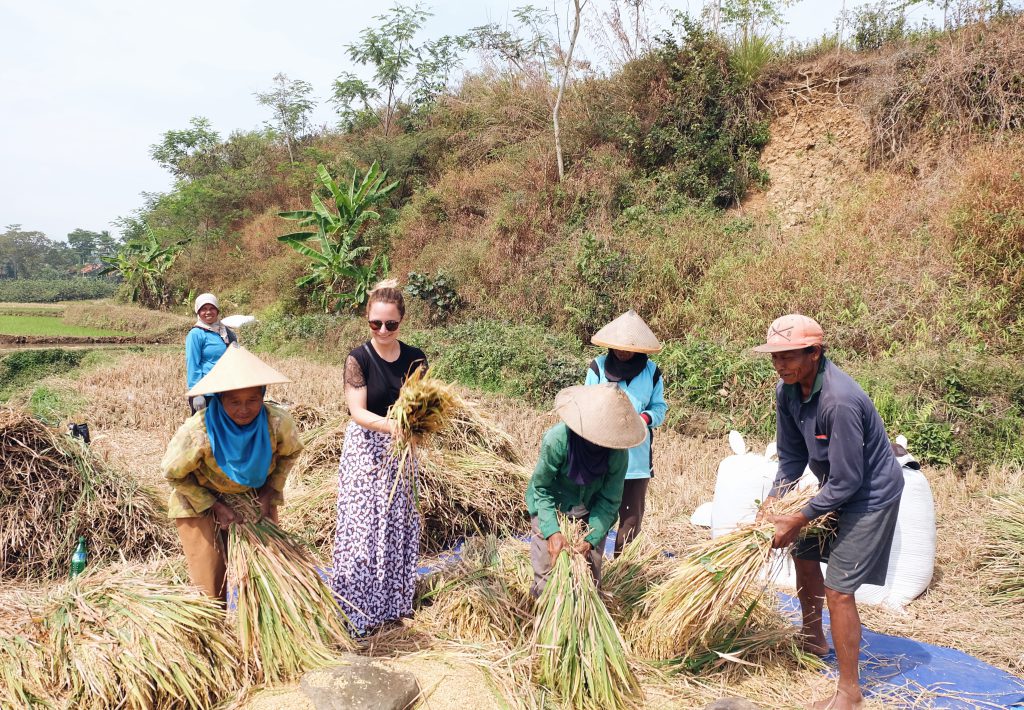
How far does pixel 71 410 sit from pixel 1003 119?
11.9m

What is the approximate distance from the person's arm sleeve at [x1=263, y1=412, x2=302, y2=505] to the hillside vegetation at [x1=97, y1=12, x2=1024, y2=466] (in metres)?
5.12

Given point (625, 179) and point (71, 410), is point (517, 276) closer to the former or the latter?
point (625, 179)

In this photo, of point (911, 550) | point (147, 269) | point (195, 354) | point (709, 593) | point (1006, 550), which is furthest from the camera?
point (147, 269)

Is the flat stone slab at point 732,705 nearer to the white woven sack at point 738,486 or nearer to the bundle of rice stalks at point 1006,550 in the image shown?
the white woven sack at point 738,486

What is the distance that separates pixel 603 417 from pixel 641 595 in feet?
3.61

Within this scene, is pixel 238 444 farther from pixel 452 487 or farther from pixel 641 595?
pixel 452 487

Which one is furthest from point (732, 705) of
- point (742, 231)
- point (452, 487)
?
point (742, 231)

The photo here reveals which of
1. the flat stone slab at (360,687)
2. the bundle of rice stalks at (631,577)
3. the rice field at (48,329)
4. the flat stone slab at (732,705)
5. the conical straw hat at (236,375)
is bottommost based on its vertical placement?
the flat stone slab at (732,705)

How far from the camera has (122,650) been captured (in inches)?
97.6

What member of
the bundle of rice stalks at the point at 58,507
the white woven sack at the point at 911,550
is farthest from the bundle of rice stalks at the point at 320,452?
the white woven sack at the point at 911,550

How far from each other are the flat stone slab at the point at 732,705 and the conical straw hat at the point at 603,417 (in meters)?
1.00

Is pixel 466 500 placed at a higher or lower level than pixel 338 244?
lower

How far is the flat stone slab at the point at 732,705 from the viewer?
259cm

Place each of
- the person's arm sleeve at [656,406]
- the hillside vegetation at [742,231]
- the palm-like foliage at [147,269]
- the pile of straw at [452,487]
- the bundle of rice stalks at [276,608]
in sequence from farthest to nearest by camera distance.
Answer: the palm-like foliage at [147,269] < the hillside vegetation at [742,231] < the pile of straw at [452,487] < the person's arm sleeve at [656,406] < the bundle of rice stalks at [276,608]
